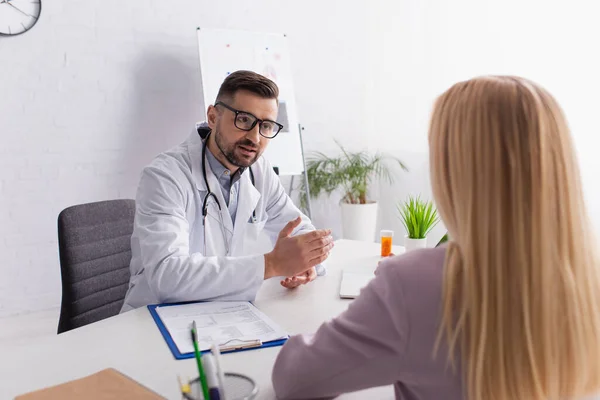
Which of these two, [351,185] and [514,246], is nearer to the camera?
[514,246]

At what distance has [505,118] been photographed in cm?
72

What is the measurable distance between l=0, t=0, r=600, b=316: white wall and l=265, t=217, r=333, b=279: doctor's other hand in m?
1.60

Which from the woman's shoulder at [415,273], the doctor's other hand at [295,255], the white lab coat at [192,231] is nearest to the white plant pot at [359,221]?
the white lab coat at [192,231]

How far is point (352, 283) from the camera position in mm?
1604

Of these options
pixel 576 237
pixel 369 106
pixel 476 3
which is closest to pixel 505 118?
pixel 576 237

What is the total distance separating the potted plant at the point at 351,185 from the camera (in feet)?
13.7

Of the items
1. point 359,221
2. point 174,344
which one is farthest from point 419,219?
point 359,221

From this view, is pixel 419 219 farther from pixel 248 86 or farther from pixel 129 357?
pixel 129 357

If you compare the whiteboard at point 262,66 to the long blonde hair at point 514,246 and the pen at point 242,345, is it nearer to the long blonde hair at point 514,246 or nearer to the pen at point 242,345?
the pen at point 242,345

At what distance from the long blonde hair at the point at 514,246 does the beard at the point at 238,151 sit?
1.13 m

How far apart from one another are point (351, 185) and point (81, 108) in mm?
2136

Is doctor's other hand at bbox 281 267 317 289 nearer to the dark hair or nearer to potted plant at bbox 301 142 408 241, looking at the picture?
the dark hair

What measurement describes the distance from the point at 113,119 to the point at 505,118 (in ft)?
9.28

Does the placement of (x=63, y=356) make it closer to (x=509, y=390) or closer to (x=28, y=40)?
(x=509, y=390)
